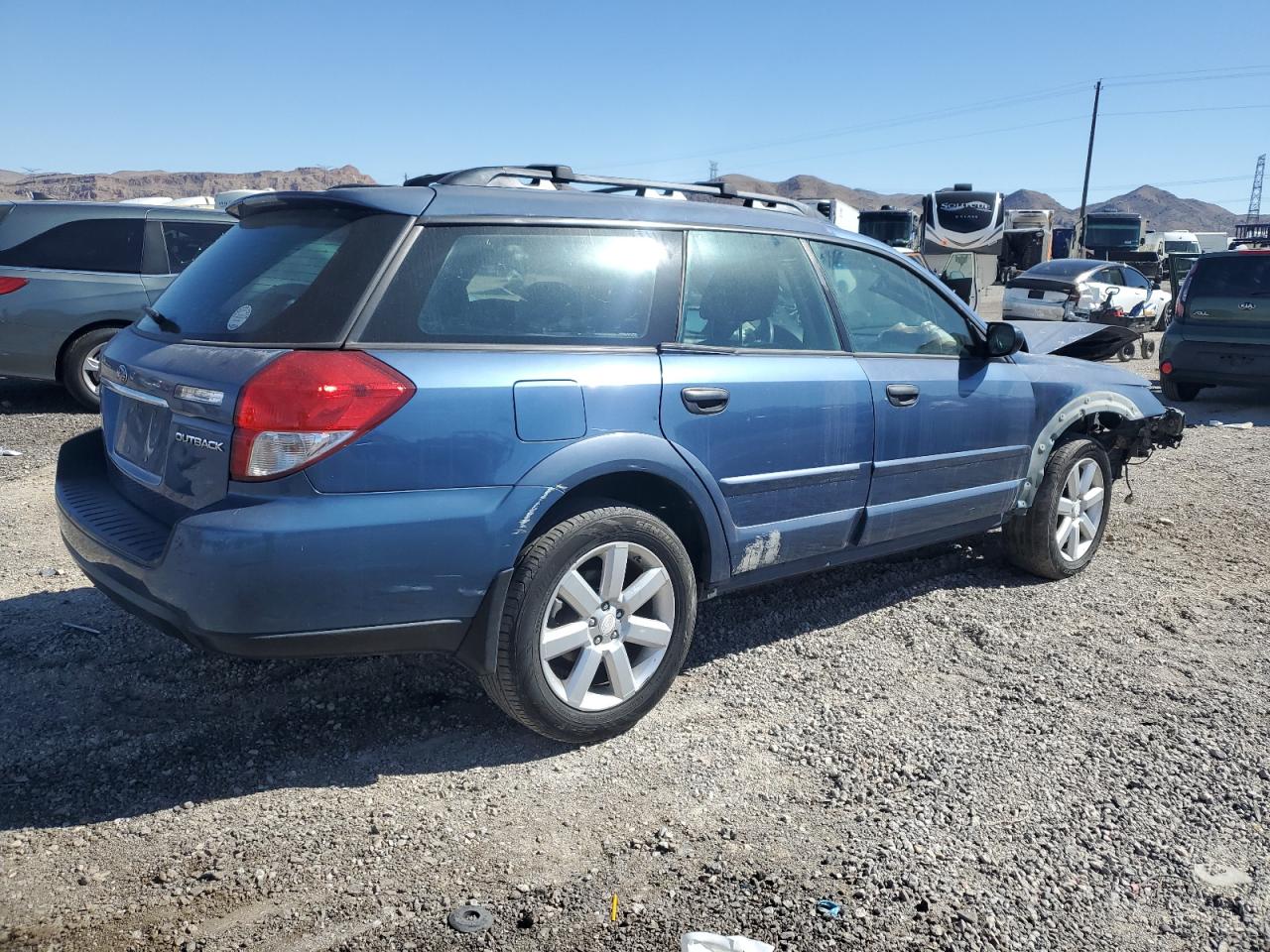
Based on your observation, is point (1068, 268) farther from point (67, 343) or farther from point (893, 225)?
point (893, 225)

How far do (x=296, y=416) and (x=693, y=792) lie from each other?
63.0 inches

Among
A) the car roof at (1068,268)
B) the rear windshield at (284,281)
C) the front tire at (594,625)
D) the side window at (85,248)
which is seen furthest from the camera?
the car roof at (1068,268)

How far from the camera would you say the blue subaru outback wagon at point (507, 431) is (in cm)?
285

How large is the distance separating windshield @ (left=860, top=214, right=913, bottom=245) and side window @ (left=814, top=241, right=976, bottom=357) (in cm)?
2667

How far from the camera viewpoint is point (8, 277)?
8.79 metres

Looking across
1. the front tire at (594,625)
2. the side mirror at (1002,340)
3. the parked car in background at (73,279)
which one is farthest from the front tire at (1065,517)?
the parked car in background at (73,279)

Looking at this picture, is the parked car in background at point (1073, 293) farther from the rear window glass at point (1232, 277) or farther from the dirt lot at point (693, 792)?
the dirt lot at point (693, 792)

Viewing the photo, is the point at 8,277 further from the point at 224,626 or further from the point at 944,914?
the point at 944,914

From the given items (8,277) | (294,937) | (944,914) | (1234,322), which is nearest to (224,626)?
(294,937)

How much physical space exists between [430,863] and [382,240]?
1.77 metres

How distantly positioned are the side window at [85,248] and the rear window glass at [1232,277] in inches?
423

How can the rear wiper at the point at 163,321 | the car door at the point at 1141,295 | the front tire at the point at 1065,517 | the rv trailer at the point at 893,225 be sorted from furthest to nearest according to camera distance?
the rv trailer at the point at 893,225 → the car door at the point at 1141,295 → the front tire at the point at 1065,517 → the rear wiper at the point at 163,321

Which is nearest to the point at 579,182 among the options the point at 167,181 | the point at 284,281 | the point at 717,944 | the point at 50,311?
the point at 284,281

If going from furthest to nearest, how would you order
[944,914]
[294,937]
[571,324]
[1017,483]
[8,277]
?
1. [8,277]
2. [1017,483]
3. [571,324]
4. [944,914]
5. [294,937]
